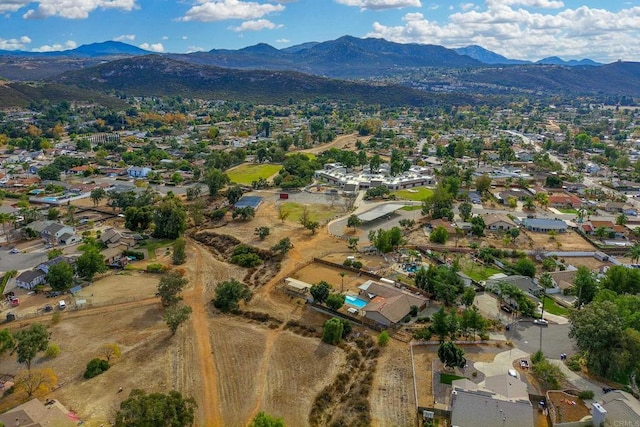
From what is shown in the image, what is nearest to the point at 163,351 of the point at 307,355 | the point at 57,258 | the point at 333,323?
the point at 307,355

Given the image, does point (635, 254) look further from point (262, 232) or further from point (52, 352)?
point (52, 352)

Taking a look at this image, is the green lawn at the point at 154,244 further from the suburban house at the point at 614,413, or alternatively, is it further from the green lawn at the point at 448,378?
the suburban house at the point at 614,413

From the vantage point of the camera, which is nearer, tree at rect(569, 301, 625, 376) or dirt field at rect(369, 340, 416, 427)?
dirt field at rect(369, 340, 416, 427)

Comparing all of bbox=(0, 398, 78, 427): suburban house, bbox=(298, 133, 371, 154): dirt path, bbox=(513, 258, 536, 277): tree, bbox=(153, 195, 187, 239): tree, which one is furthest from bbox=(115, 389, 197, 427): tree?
bbox=(298, 133, 371, 154): dirt path

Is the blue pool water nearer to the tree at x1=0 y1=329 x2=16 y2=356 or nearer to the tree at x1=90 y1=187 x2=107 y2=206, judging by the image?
the tree at x1=0 y1=329 x2=16 y2=356

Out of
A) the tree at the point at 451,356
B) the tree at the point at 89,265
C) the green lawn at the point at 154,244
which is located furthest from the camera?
the green lawn at the point at 154,244

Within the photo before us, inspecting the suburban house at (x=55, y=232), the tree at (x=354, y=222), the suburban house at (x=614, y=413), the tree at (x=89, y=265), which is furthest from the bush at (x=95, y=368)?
the tree at (x=354, y=222)
